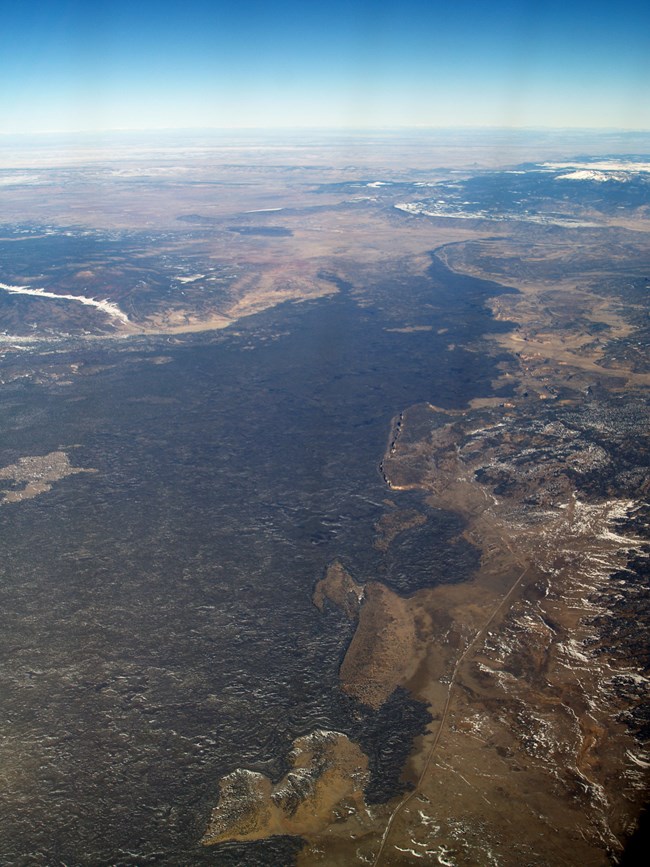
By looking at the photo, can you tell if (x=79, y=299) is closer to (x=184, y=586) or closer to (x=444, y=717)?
(x=184, y=586)

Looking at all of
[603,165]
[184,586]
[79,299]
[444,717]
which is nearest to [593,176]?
[603,165]

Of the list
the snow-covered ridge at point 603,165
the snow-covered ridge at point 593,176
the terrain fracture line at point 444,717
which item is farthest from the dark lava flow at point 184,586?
the snow-covered ridge at point 603,165

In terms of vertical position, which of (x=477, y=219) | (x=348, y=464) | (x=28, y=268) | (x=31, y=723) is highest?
(x=477, y=219)

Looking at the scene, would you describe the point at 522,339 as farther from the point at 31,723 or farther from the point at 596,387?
the point at 31,723

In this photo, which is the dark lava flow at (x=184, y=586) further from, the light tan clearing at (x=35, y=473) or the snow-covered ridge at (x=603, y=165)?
the snow-covered ridge at (x=603, y=165)

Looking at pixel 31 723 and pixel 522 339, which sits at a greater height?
pixel 522 339

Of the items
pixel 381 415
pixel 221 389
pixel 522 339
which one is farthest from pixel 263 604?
pixel 522 339
